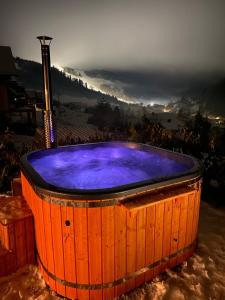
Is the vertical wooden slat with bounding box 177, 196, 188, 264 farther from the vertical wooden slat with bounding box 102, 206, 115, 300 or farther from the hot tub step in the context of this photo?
the hot tub step

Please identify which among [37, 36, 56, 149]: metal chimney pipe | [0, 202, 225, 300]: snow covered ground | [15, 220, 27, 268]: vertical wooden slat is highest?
[37, 36, 56, 149]: metal chimney pipe

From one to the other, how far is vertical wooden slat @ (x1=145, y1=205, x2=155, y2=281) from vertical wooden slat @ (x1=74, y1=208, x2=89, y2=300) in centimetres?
67

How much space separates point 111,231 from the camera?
2381 mm

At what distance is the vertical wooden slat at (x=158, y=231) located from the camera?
2.62 metres

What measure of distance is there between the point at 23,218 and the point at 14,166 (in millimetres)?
2742

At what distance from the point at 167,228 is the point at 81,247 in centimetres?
100

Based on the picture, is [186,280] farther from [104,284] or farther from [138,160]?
[138,160]

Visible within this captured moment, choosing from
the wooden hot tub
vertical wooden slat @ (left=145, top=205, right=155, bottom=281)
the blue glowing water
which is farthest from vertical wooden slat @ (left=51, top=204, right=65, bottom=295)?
the blue glowing water

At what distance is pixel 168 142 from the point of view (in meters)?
6.24

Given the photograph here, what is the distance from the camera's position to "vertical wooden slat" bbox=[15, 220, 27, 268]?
287 cm

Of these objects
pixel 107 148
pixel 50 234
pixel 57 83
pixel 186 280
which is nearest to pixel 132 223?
pixel 50 234

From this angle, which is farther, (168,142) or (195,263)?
(168,142)

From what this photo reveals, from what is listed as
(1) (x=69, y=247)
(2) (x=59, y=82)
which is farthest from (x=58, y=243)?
(2) (x=59, y=82)

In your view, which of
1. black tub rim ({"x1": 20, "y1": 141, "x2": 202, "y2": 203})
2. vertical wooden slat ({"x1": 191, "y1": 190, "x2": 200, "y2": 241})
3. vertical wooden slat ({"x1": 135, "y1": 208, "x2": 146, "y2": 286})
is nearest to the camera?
black tub rim ({"x1": 20, "y1": 141, "x2": 202, "y2": 203})
